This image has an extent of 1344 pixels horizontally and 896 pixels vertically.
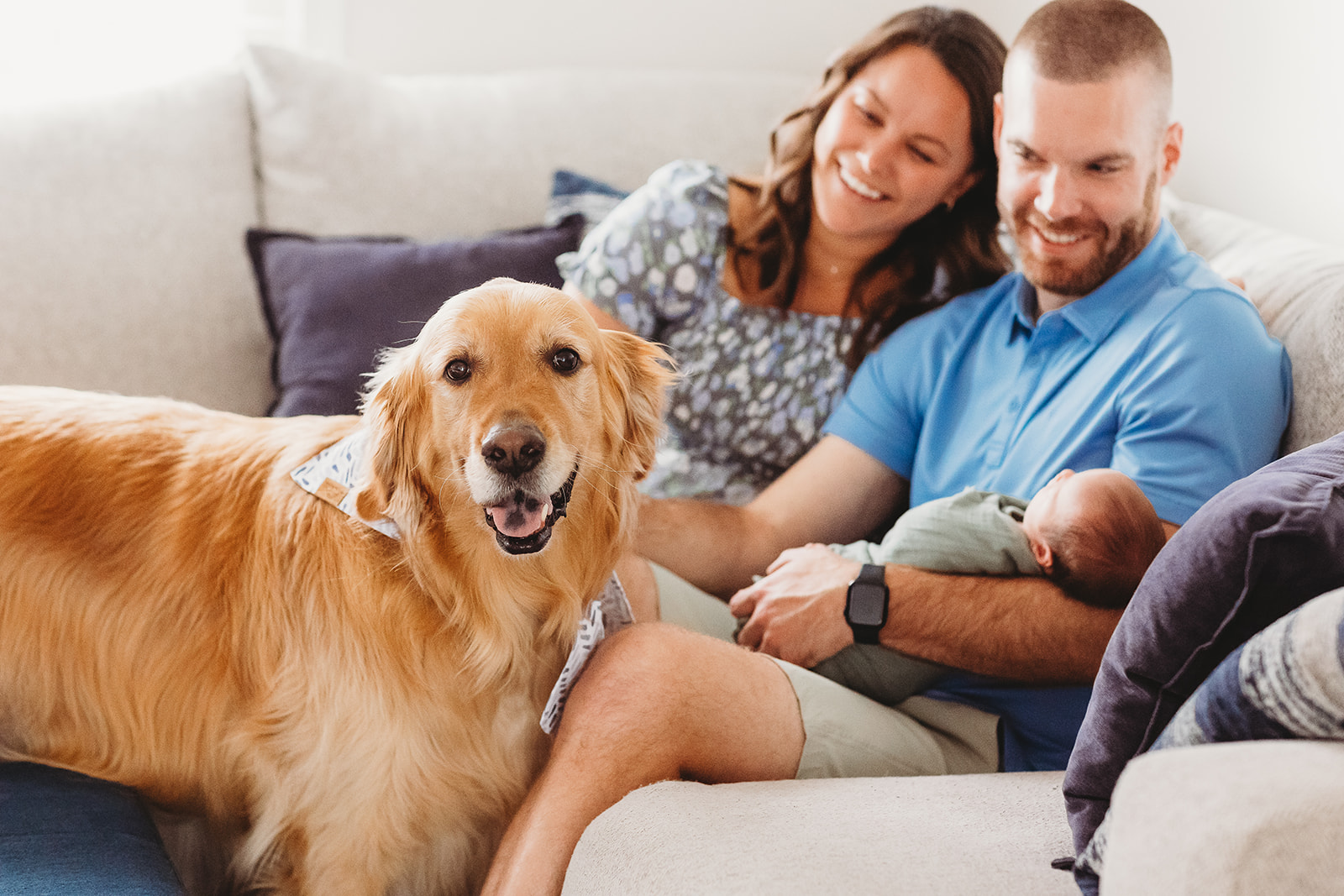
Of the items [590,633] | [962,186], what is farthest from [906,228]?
[590,633]

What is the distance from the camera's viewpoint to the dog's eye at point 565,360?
130 centimetres

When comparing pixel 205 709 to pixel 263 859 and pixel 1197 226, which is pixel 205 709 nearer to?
pixel 263 859

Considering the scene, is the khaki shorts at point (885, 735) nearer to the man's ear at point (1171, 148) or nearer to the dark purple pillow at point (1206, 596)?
the dark purple pillow at point (1206, 596)

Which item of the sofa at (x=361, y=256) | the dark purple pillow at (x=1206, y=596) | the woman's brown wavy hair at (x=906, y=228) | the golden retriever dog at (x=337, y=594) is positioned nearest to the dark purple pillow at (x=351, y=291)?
the sofa at (x=361, y=256)

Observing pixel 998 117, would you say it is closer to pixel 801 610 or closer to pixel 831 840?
pixel 801 610

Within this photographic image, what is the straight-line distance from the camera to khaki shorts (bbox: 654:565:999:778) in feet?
4.59

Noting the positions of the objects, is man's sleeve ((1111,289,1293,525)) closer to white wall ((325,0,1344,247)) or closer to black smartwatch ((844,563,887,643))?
black smartwatch ((844,563,887,643))

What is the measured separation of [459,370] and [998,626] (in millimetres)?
815

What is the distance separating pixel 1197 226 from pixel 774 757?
1.40m

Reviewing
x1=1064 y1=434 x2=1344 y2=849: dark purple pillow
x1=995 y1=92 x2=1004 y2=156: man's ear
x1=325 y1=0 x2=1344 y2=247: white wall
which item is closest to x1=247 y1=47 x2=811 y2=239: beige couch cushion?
x1=325 y1=0 x2=1344 y2=247: white wall

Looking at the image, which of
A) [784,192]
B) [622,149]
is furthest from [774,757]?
[622,149]

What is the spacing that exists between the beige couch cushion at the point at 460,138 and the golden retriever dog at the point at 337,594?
1.00 m

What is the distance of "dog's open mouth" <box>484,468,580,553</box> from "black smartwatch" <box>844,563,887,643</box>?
0.51 m

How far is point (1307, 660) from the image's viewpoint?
0.79m
